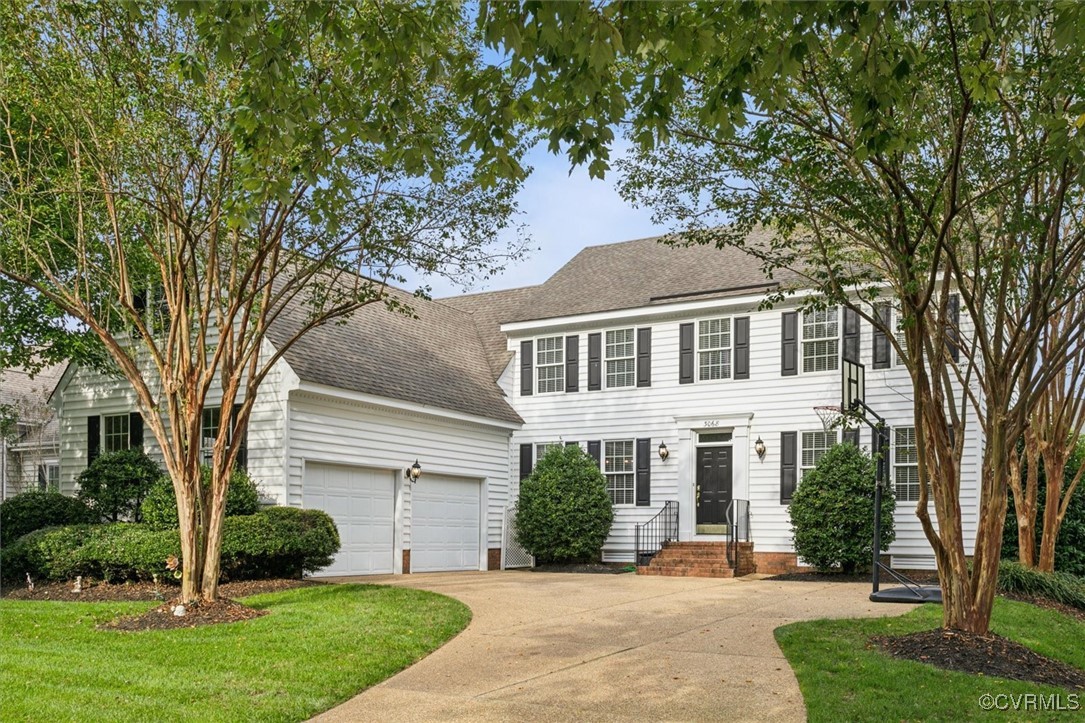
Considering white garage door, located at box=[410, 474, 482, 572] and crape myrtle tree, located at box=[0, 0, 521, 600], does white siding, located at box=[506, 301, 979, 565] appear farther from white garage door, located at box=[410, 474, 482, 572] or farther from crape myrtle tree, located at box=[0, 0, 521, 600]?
crape myrtle tree, located at box=[0, 0, 521, 600]

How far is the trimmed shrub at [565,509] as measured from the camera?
20594mm

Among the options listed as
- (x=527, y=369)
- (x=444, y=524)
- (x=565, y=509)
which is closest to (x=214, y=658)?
(x=444, y=524)

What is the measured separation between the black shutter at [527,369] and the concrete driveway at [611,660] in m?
8.22

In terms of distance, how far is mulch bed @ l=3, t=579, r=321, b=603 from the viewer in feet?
43.6

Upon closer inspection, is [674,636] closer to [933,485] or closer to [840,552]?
[933,485]

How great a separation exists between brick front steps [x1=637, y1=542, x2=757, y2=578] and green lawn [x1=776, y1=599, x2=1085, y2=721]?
7.48m

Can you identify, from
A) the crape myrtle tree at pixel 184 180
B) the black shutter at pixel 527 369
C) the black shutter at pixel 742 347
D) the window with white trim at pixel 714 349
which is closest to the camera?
the crape myrtle tree at pixel 184 180

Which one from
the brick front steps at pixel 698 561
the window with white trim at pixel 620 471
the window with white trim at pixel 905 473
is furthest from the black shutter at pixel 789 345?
the window with white trim at pixel 620 471

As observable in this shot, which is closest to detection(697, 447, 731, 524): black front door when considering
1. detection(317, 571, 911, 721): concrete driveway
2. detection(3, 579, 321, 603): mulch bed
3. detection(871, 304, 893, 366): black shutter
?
detection(871, 304, 893, 366): black shutter

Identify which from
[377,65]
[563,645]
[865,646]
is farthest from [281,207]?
[865,646]

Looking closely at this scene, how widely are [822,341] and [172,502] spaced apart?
11.7 m

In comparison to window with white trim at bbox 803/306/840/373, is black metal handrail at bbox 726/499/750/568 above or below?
below

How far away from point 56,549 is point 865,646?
11035mm

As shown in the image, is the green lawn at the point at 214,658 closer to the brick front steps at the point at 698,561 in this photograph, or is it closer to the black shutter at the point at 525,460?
the brick front steps at the point at 698,561
